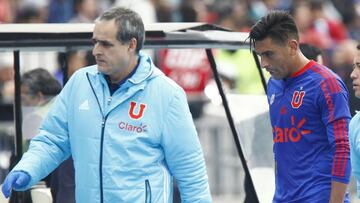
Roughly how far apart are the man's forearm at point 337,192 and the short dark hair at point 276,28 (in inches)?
35.1

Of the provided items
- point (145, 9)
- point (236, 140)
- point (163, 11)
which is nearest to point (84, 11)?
point (145, 9)

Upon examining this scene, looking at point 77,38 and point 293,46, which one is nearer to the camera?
point 293,46

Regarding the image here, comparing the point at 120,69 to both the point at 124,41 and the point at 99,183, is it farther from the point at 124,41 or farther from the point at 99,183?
the point at 99,183

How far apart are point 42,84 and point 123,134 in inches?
87.6

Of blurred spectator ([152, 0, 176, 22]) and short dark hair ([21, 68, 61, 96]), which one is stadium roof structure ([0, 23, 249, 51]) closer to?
short dark hair ([21, 68, 61, 96])

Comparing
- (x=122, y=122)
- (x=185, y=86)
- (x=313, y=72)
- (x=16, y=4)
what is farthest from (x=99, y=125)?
(x=16, y=4)

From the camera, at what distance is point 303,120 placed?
6703 millimetres

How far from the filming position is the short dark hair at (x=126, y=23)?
6520 mm

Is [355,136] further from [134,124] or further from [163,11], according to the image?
[163,11]

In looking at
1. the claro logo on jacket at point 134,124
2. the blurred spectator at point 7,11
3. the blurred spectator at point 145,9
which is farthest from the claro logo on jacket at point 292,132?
the blurred spectator at point 145,9

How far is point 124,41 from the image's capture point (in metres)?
6.53

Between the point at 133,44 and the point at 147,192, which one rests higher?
the point at 133,44

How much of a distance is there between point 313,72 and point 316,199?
28.9 inches

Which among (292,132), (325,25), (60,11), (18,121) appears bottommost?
(18,121)
